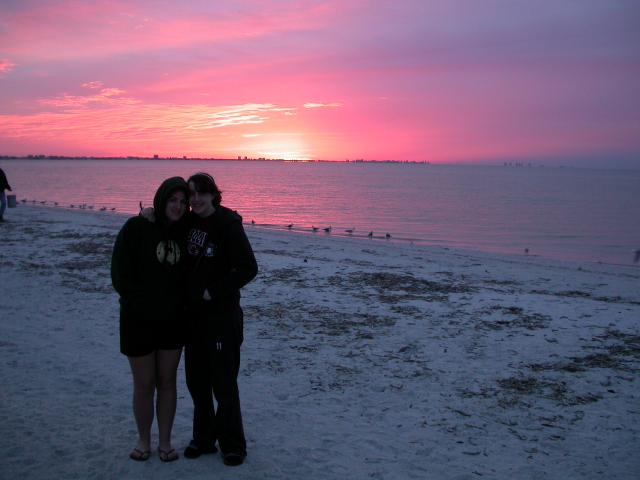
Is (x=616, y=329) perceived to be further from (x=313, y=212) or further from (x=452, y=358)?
(x=313, y=212)

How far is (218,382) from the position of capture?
4008 millimetres

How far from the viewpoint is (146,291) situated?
12.2 feet

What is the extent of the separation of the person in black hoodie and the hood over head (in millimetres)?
82

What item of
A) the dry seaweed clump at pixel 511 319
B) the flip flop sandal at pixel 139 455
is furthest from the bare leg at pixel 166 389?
the dry seaweed clump at pixel 511 319

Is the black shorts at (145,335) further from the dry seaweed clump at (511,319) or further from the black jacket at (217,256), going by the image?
the dry seaweed clump at (511,319)

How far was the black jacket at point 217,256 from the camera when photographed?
3820 millimetres

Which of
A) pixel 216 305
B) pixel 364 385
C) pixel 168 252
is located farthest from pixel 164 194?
pixel 364 385

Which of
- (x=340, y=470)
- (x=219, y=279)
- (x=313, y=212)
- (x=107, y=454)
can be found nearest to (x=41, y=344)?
(x=107, y=454)

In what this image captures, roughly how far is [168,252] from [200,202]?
0.45m

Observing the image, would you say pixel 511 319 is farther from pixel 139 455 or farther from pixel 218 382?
pixel 139 455

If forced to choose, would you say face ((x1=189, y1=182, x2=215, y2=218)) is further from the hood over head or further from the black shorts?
the black shorts

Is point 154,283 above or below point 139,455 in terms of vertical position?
above

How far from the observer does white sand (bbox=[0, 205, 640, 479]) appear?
13.9ft

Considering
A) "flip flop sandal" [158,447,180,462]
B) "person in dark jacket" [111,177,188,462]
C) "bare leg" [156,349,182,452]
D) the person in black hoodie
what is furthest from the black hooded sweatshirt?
"flip flop sandal" [158,447,180,462]
